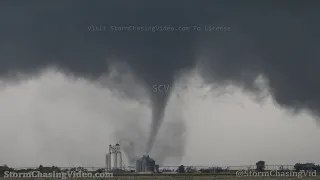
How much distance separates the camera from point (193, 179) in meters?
174

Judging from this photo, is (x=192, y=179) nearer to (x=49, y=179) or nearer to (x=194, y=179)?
(x=194, y=179)

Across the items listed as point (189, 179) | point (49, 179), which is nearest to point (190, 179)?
point (189, 179)

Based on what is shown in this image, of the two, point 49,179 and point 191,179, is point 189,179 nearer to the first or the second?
point 191,179

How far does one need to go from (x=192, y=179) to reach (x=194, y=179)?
667 mm

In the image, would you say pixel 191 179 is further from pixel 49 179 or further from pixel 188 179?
pixel 49 179

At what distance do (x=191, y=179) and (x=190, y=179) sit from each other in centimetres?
33

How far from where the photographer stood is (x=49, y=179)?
176 metres

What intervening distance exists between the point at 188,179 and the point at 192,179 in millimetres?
1557

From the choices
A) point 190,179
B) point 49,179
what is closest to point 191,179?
point 190,179

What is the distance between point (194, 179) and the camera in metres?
174

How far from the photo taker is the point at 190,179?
174 metres

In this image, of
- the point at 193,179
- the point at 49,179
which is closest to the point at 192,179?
the point at 193,179

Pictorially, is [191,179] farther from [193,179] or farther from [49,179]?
[49,179]

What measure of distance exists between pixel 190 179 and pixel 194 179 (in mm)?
1437
